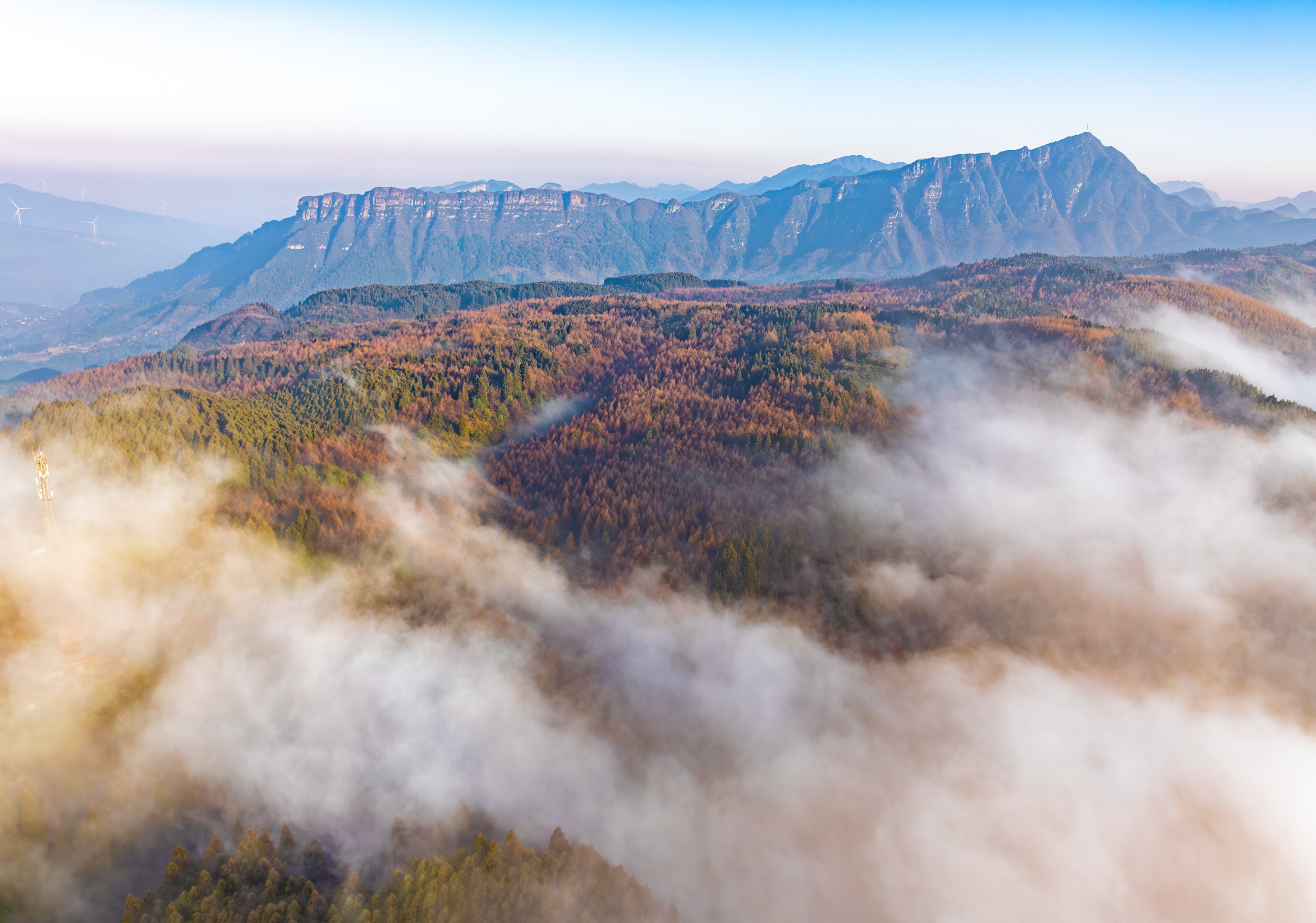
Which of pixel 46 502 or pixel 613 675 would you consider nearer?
pixel 46 502

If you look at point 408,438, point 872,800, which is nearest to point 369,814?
point 872,800

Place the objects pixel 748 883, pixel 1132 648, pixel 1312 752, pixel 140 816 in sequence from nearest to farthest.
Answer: pixel 140 816, pixel 748 883, pixel 1312 752, pixel 1132 648

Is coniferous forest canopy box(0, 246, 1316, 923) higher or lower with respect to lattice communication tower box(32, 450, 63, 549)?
lower

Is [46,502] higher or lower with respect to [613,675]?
higher

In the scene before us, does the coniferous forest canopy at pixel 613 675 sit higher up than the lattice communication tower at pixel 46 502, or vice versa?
the lattice communication tower at pixel 46 502

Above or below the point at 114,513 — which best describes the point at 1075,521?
below

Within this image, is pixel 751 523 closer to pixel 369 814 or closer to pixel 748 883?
pixel 748 883

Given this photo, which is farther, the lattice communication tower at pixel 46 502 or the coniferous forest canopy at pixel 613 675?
the lattice communication tower at pixel 46 502

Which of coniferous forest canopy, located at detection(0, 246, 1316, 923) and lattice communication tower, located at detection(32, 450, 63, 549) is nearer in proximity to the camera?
coniferous forest canopy, located at detection(0, 246, 1316, 923)
